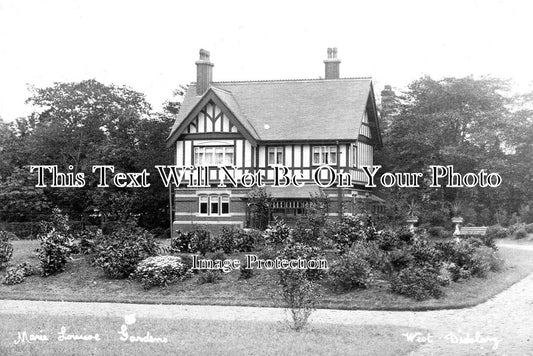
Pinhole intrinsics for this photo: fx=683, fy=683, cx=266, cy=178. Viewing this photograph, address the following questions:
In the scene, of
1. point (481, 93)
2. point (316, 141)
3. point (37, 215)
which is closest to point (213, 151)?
point (316, 141)

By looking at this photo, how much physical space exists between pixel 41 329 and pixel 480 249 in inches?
610

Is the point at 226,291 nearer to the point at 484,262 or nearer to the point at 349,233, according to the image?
the point at 349,233

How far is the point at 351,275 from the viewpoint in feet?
61.1

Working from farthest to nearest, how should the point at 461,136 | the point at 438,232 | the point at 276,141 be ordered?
the point at 461,136
the point at 276,141
the point at 438,232

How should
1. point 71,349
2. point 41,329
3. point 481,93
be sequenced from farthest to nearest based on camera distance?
point 481,93, point 41,329, point 71,349

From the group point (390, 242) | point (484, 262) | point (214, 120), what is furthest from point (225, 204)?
point (484, 262)

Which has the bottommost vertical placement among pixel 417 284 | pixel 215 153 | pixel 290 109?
pixel 417 284

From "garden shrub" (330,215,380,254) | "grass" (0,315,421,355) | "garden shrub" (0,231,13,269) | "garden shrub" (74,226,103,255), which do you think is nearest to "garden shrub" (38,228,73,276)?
"garden shrub" (0,231,13,269)

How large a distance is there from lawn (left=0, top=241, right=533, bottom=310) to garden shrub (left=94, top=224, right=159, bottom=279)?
355 millimetres

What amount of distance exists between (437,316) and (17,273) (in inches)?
534

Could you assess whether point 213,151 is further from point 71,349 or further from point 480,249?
point 71,349

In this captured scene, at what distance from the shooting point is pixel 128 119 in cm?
4403

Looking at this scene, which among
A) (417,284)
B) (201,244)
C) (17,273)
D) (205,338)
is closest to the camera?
(205,338)

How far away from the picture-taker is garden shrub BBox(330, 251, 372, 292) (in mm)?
18594
